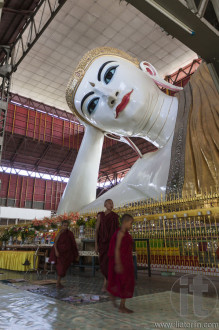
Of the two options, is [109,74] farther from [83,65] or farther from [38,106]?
[38,106]

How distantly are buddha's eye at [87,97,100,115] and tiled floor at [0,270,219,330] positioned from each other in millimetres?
3757

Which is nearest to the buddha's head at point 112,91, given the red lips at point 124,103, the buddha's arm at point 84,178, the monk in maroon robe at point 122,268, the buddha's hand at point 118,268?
the red lips at point 124,103

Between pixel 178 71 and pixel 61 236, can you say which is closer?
pixel 61 236

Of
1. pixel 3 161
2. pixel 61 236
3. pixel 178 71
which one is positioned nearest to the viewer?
pixel 61 236

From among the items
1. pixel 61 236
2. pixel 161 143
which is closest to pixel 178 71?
pixel 161 143

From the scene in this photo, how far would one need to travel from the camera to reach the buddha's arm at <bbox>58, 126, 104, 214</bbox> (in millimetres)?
6277

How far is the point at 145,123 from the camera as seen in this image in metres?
5.58

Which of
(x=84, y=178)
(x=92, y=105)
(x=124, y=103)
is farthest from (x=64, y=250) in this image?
(x=92, y=105)

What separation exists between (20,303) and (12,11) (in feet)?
29.8

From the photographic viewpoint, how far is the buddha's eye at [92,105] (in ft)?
18.7

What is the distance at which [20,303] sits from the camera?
100 inches

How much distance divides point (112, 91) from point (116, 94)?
95mm

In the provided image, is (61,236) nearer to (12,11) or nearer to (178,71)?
(12,11)

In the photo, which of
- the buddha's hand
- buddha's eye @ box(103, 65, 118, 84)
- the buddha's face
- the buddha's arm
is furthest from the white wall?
the buddha's hand
